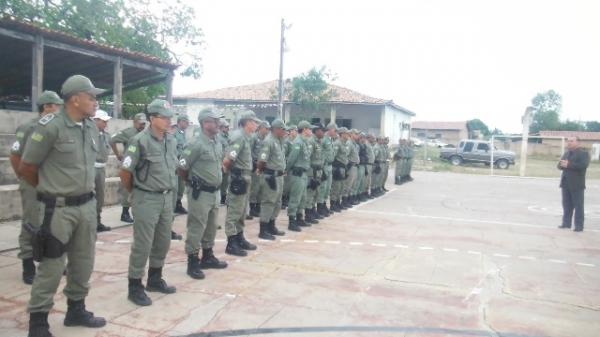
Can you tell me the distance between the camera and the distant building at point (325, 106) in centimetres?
2739

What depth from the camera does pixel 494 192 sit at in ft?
54.0

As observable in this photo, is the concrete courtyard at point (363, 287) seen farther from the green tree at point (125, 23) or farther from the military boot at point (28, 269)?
the green tree at point (125, 23)

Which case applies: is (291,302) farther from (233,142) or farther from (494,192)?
(494,192)

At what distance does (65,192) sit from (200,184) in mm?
1828

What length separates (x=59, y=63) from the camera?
12539 millimetres

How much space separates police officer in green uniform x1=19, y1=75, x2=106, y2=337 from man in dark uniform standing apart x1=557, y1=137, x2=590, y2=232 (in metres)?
9.04

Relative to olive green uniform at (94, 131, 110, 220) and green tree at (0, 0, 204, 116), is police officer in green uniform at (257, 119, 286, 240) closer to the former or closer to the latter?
olive green uniform at (94, 131, 110, 220)

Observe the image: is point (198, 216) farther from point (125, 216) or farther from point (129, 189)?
point (125, 216)

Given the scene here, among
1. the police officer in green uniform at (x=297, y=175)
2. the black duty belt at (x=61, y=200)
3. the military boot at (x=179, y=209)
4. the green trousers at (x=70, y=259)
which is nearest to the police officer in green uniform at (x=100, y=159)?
the military boot at (x=179, y=209)

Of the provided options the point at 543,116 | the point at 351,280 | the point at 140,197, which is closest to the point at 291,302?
the point at 351,280

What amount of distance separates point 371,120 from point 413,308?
25016 mm

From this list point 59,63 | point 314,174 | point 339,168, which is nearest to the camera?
point 314,174

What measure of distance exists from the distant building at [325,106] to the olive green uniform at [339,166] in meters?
15.9

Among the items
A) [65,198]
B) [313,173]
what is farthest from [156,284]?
[313,173]
